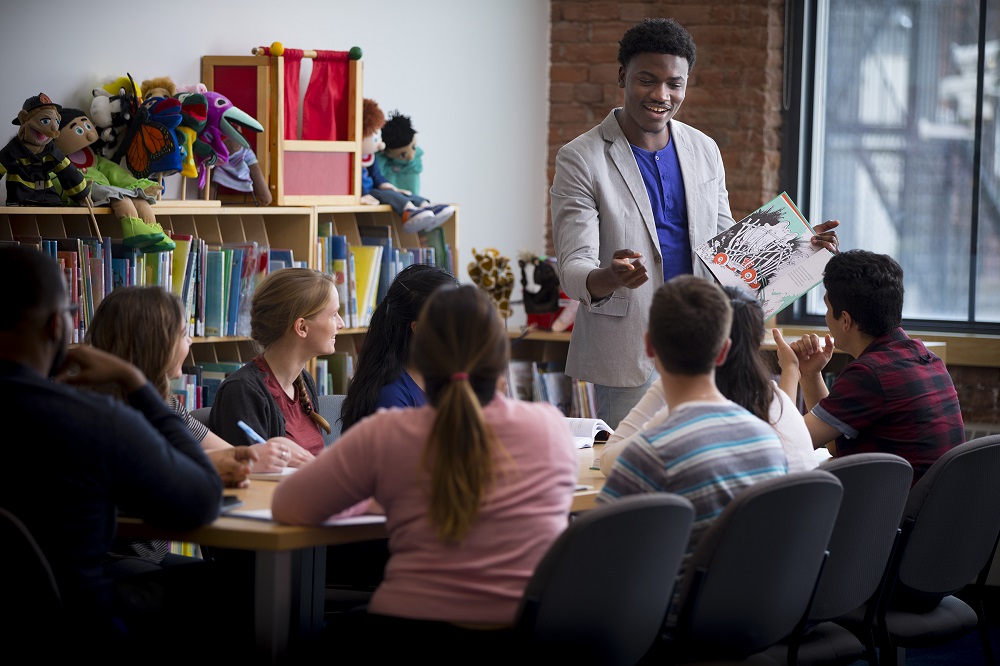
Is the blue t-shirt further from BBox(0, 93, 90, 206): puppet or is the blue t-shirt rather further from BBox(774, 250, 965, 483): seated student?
BBox(0, 93, 90, 206): puppet

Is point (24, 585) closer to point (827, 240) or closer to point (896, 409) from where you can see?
point (896, 409)

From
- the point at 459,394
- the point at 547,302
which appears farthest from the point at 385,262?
the point at 459,394

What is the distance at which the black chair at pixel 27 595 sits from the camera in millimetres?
1788

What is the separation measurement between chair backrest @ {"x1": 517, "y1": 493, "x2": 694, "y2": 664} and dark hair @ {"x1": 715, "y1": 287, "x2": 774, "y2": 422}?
476 millimetres

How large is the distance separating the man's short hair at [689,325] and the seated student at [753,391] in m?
0.19

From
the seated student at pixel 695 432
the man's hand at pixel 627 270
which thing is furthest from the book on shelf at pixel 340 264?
the seated student at pixel 695 432

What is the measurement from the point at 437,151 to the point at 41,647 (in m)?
3.49

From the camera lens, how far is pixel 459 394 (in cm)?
179

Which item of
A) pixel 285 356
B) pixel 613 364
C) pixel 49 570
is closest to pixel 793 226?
pixel 613 364

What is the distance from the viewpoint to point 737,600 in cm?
204

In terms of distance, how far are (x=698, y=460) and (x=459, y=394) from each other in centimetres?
Result: 47

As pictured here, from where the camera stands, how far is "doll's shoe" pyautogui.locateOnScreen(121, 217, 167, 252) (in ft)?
11.5

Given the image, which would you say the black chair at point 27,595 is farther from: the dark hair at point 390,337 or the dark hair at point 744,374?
the dark hair at point 744,374

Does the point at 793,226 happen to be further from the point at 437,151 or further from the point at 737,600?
the point at 437,151
